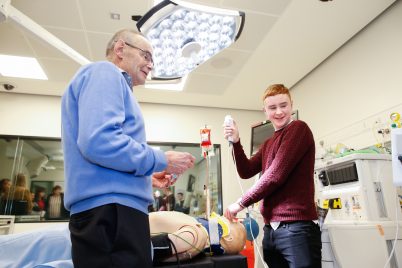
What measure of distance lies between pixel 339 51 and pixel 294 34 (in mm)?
734

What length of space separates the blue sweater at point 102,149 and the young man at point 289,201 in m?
0.58

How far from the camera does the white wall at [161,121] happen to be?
422cm

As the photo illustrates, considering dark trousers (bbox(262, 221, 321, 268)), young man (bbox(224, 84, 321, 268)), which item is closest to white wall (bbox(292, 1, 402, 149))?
young man (bbox(224, 84, 321, 268))

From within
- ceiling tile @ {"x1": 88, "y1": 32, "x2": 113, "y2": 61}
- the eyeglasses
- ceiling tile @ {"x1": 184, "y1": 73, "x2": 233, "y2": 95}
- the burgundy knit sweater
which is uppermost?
ceiling tile @ {"x1": 88, "y1": 32, "x2": 113, "y2": 61}

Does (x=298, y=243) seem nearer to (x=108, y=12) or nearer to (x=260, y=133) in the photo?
(x=108, y=12)

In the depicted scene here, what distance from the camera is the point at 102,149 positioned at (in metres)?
0.79

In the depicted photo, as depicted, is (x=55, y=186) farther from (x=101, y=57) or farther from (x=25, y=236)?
(x=25, y=236)

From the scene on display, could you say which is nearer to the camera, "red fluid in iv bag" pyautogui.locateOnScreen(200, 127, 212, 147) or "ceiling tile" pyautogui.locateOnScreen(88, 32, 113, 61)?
"red fluid in iv bag" pyautogui.locateOnScreen(200, 127, 212, 147)

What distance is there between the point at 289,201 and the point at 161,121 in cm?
360

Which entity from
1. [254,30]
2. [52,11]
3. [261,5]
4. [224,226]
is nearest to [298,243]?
[224,226]

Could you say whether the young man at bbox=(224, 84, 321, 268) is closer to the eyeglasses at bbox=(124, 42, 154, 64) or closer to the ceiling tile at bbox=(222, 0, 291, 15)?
the eyeglasses at bbox=(124, 42, 154, 64)

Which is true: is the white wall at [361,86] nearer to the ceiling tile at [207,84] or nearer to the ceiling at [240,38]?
the ceiling at [240,38]

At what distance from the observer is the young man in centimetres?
120

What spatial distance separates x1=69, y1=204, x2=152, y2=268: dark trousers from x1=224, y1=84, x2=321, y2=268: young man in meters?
0.65
